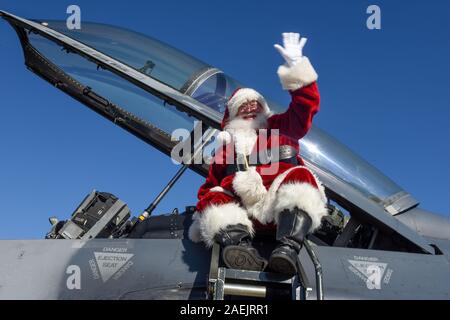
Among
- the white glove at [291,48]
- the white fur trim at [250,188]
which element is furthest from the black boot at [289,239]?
the white glove at [291,48]

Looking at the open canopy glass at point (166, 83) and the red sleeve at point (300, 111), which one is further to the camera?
the open canopy glass at point (166, 83)

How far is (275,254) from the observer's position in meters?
3.09

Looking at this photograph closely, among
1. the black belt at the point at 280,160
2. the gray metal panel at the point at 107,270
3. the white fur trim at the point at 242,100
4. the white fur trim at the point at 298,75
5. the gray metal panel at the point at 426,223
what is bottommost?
the gray metal panel at the point at 107,270

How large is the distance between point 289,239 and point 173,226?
4.93ft

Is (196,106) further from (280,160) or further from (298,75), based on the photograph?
(298,75)

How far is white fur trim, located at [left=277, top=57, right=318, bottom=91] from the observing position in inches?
139

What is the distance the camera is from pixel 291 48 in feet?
11.8

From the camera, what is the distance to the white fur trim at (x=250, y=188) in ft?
11.7

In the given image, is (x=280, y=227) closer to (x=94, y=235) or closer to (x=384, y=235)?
(x=384, y=235)

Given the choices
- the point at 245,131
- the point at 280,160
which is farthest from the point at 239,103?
the point at 280,160

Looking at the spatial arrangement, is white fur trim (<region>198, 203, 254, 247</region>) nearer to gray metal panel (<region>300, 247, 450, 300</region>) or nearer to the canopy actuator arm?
gray metal panel (<region>300, 247, 450, 300</region>)

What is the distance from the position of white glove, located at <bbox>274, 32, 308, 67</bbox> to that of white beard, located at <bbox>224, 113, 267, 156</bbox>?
0.65 m

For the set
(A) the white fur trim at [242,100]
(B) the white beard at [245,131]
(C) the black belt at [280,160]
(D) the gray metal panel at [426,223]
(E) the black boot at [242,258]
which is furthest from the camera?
(D) the gray metal panel at [426,223]

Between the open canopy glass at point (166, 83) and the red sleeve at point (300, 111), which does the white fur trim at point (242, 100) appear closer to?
the red sleeve at point (300, 111)
